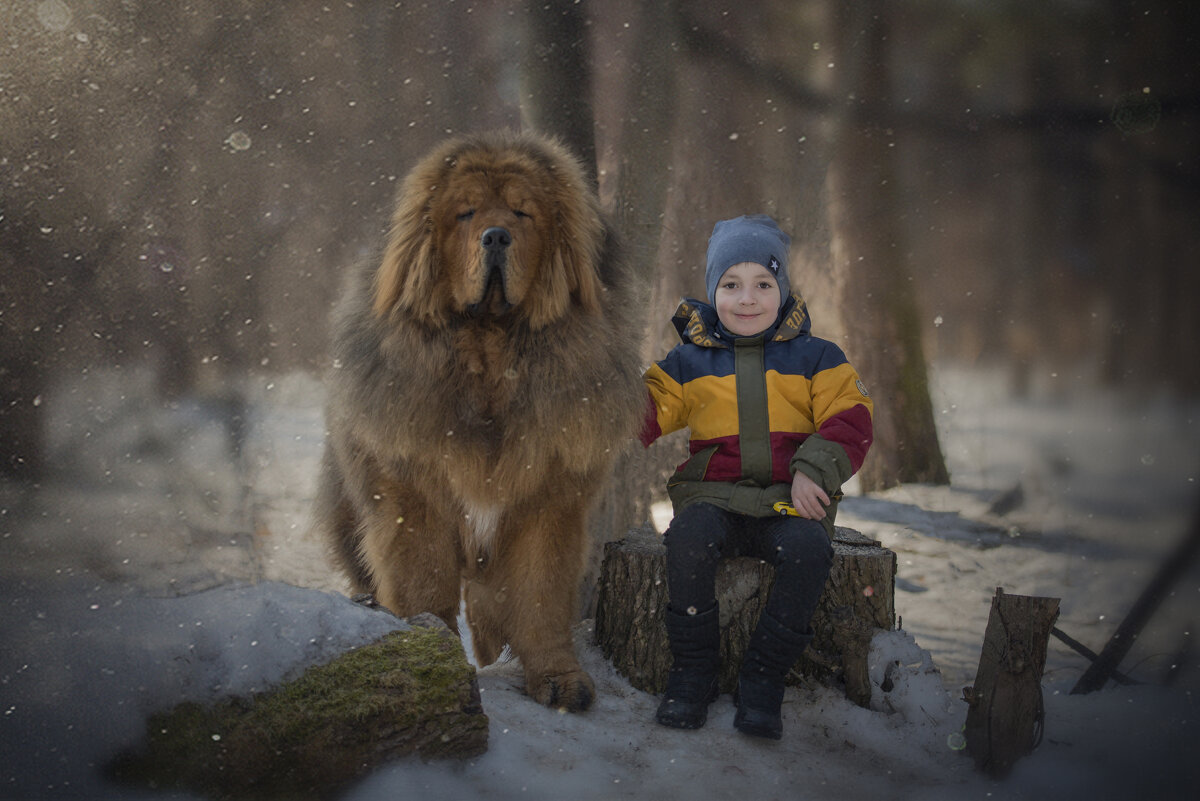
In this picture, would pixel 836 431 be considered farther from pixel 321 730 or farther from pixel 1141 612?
pixel 1141 612

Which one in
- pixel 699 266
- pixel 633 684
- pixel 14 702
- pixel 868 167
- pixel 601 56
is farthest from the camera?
pixel 868 167

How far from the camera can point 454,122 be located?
→ 4.69 m

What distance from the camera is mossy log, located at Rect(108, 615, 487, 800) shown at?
65.6 inches

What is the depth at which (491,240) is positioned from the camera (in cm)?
228

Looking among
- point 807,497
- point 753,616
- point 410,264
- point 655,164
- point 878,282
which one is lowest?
point 753,616

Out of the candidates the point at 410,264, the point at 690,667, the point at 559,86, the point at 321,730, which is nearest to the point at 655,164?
the point at 559,86

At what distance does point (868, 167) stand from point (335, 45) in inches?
146

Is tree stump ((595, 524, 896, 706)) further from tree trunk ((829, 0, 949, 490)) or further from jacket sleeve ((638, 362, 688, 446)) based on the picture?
tree trunk ((829, 0, 949, 490))

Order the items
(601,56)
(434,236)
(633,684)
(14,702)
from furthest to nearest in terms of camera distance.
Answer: (601,56)
(633,684)
(434,236)
(14,702)

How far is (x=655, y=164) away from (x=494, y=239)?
218 centimetres

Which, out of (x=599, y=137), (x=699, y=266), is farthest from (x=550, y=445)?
(x=699, y=266)

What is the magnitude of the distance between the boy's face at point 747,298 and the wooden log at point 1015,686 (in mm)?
1012

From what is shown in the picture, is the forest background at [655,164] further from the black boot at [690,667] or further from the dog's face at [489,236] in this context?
the black boot at [690,667]

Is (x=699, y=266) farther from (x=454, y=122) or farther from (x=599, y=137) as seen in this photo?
(x=454, y=122)
